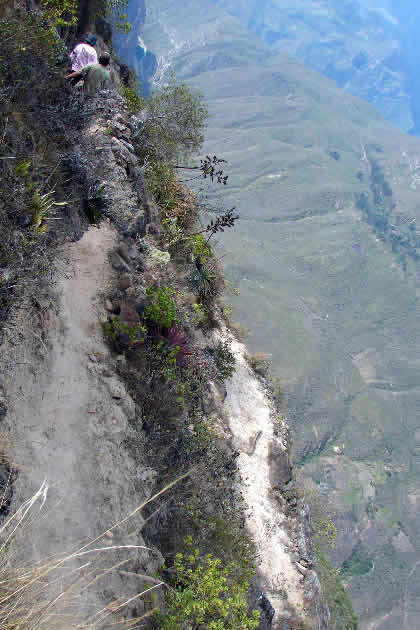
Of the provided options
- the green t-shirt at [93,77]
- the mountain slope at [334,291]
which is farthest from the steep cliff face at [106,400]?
the mountain slope at [334,291]

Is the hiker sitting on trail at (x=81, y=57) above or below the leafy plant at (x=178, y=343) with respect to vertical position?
above

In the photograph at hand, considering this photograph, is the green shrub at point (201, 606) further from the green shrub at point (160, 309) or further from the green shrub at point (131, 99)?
the green shrub at point (131, 99)

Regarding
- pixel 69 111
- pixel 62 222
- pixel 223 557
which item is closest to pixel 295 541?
pixel 223 557

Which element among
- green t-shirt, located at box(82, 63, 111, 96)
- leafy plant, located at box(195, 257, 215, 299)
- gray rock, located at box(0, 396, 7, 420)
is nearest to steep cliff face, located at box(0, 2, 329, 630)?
gray rock, located at box(0, 396, 7, 420)

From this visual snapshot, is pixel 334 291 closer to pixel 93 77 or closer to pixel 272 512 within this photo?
pixel 272 512

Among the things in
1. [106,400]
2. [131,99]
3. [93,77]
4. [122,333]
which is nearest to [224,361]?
[122,333]
